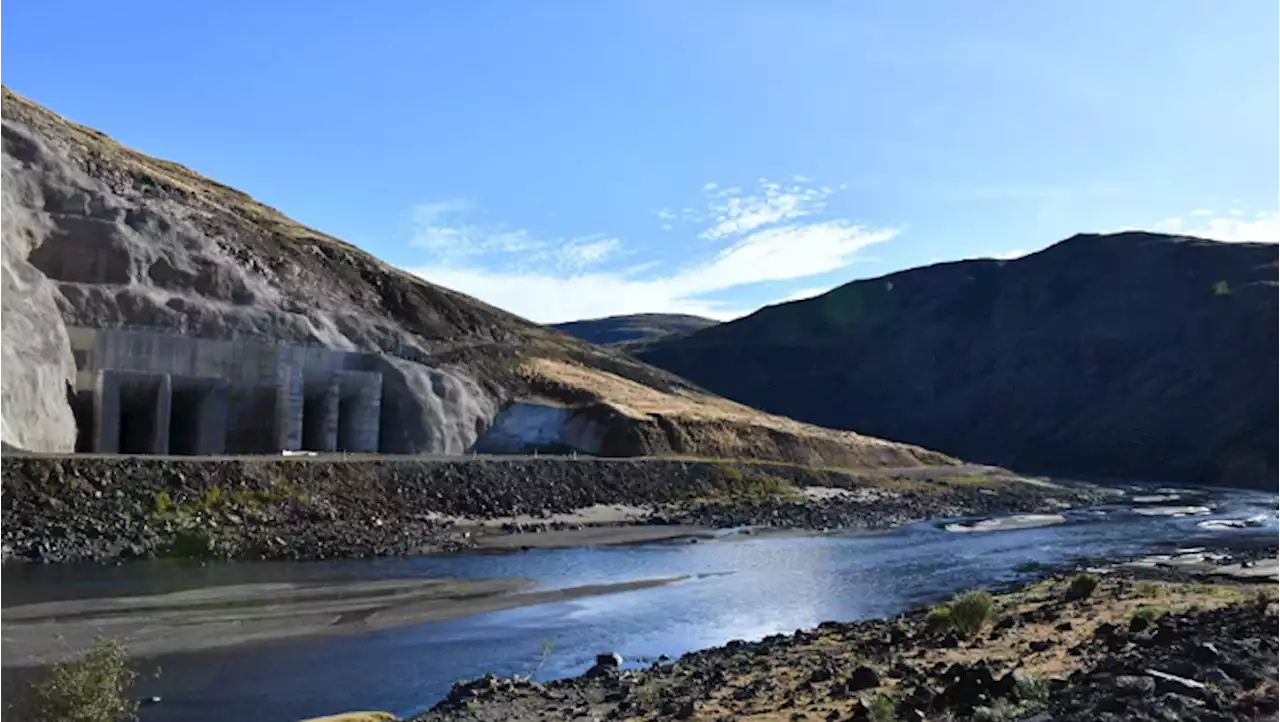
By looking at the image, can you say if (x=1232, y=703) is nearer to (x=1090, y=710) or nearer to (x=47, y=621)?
(x=1090, y=710)

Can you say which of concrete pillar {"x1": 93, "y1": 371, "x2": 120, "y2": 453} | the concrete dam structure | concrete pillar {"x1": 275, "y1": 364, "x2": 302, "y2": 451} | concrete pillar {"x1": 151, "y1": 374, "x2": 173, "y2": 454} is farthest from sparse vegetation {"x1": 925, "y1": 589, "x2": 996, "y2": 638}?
concrete pillar {"x1": 275, "y1": 364, "x2": 302, "y2": 451}

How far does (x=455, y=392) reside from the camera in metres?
77.8

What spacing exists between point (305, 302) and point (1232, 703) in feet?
248

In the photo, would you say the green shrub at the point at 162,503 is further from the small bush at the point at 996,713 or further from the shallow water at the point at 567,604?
the small bush at the point at 996,713

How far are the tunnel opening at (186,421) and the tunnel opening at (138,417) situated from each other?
1907mm

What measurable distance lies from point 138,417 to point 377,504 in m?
17.0

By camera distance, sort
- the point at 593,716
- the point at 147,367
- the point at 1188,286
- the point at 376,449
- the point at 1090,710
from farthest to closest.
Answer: the point at 1188,286
the point at 376,449
the point at 147,367
the point at 593,716
the point at 1090,710

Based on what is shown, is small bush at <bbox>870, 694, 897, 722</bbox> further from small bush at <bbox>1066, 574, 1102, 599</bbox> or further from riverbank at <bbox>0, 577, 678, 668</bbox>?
small bush at <bbox>1066, 574, 1102, 599</bbox>

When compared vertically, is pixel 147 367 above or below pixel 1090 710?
above

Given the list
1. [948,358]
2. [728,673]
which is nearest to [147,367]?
[728,673]

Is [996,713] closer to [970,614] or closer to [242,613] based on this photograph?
[970,614]

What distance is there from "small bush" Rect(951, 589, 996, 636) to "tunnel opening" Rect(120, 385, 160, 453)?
144 feet

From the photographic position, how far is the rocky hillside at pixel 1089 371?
139875mm

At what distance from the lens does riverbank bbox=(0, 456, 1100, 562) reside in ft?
121
